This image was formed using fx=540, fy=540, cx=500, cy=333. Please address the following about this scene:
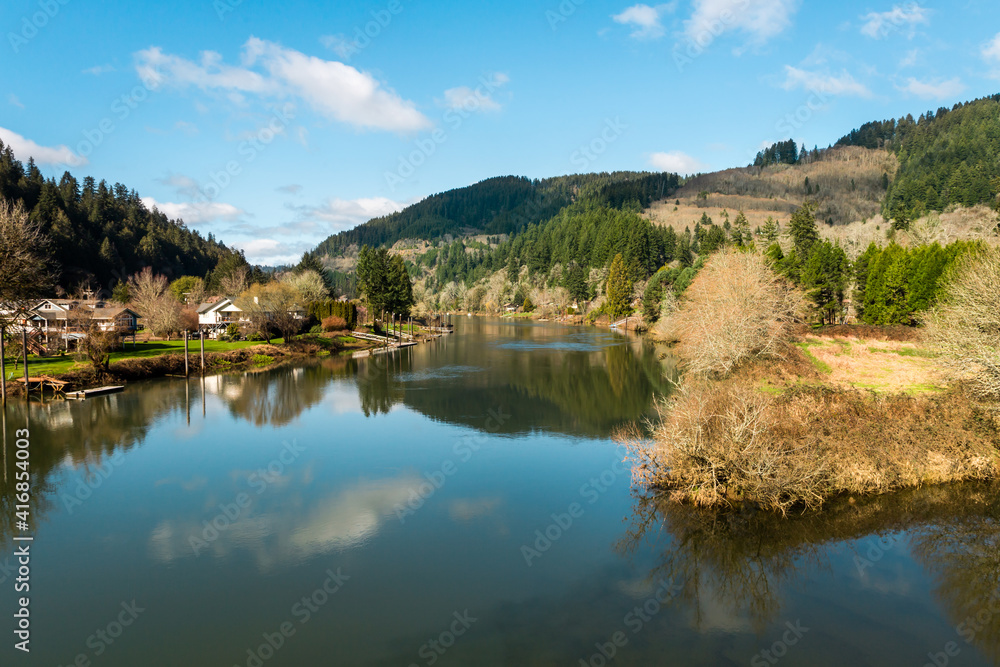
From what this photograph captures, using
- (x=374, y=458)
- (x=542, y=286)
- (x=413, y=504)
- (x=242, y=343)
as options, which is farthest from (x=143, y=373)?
(x=542, y=286)

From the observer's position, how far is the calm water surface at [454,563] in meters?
10.0

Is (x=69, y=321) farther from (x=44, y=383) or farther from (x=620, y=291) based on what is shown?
(x=620, y=291)

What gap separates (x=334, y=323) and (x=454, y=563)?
5647 cm

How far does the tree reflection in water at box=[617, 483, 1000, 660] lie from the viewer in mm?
11586

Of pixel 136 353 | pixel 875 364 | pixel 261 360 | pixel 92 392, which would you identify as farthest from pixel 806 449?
pixel 136 353

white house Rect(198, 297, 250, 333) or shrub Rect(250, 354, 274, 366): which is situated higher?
white house Rect(198, 297, 250, 333)

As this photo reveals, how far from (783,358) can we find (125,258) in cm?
12866

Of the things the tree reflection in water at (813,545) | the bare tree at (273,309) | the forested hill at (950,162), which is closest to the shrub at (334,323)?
the bare tree at (273,309)

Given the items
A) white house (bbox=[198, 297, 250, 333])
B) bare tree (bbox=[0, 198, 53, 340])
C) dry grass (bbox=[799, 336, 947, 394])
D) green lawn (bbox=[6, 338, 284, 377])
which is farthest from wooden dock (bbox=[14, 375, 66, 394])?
dry grass (bbox=[799, 336, 947, 394])

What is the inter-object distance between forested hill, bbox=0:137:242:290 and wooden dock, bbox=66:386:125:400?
6037cm

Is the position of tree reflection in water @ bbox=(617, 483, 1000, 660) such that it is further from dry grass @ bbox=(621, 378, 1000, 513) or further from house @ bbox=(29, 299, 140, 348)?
house @ bbox=(29, 299, 140, 348)

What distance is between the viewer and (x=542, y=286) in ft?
470

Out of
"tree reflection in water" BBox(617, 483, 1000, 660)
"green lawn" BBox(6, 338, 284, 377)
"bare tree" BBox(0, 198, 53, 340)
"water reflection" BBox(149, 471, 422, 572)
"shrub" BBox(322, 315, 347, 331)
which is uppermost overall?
"bare tree" BBox(0, 198, 53, 340)

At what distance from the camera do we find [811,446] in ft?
53.8
